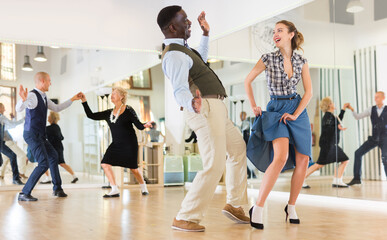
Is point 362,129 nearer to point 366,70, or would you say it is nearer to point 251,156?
point 366,70

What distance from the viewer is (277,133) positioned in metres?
3.07

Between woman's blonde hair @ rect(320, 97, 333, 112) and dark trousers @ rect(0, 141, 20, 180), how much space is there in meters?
4.60

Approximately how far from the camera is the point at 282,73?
323cm

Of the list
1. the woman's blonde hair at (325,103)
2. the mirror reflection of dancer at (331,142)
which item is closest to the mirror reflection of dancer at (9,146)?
the mirror reflection of dancer at (331,142)

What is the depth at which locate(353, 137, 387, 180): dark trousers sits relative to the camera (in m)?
4.18

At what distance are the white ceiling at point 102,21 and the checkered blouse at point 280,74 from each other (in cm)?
317

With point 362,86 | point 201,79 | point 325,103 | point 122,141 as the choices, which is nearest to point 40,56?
point 122,141

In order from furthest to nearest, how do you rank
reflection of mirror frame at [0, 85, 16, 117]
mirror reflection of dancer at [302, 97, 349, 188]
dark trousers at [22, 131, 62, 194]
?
reflection of mirror frame at [0, 85, 16, 117]
dark trousers at [22, 131, 62, 194]
mirror reflection of dancer at [302, 97, 349, 188]

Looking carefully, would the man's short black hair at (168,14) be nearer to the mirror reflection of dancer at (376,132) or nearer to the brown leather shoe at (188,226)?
the brown leather shoe at (188,226)

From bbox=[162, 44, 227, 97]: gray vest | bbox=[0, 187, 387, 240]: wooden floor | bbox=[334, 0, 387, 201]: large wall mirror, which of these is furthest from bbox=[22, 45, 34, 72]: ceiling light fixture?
bbox=[162, 44, 227, 97]: gray vest

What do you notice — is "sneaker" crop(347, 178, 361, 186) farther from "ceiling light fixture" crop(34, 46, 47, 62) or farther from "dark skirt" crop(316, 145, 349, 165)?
"ceiling light fixture" crop(34, 46, 47, 62)

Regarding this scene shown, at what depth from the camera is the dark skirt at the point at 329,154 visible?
15.5ft

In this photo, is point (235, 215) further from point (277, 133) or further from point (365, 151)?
point (365, 151)

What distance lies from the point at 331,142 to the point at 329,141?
2 centimetres
